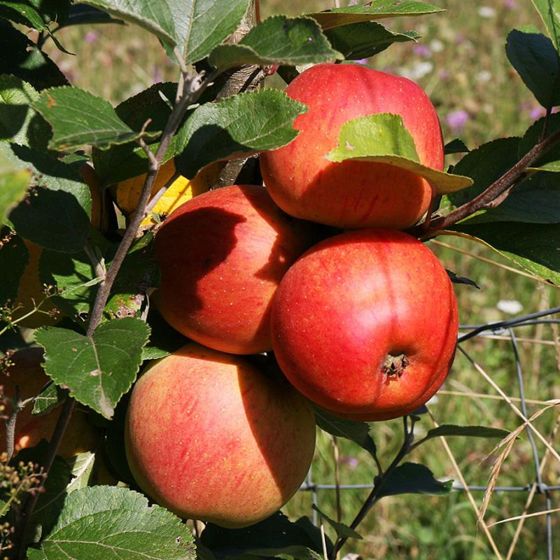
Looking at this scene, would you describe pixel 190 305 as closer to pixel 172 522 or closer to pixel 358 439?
pixel 172 522

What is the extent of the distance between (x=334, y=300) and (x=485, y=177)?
0.22 meters

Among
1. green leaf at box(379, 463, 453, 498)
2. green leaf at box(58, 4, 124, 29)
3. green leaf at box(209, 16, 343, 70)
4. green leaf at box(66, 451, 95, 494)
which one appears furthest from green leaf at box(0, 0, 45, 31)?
green leaf at box(379, 463, 453, 498)

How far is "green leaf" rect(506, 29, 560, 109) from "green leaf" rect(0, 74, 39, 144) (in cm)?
40

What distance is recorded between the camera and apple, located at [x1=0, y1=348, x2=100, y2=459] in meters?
0.83

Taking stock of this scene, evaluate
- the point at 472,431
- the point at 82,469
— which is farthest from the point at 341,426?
the point at 82,469

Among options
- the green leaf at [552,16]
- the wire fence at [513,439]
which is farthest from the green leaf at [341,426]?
the green leaf at [552,16]

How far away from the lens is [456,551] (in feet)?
6.05

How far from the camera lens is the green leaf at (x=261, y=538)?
36.8 inches

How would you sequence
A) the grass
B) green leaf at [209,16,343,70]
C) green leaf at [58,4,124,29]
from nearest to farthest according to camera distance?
green leaf at [209,16,343,70] < green leaf at [58,4,124,29] < the grass

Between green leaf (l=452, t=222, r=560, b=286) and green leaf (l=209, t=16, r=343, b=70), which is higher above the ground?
green leaf (l=209, t=16, r=343, b=70)

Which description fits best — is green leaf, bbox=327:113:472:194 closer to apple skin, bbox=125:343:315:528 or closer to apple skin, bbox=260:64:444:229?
apple skin, bbox=260:64:444:229

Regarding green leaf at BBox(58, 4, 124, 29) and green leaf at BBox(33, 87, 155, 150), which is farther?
green leaf at BBox(58, 4, 124, 29)

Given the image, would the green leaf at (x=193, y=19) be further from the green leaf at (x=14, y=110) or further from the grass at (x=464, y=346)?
the grass at (x=464, y=346)

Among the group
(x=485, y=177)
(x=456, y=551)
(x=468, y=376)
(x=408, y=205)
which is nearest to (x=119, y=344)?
(x=408, y=205)
